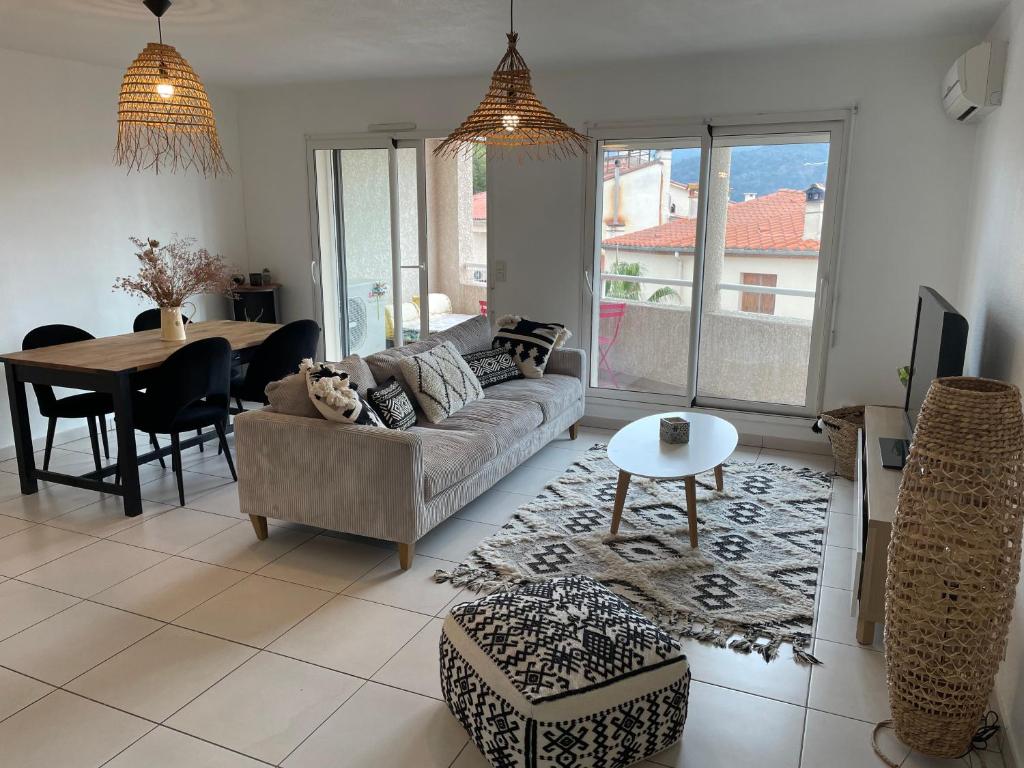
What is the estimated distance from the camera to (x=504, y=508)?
4.21 metres

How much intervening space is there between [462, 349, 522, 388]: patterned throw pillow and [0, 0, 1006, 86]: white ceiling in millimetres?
1892

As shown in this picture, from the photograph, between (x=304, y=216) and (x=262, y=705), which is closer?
(x=262, y=705)

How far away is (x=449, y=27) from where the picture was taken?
4184 mm

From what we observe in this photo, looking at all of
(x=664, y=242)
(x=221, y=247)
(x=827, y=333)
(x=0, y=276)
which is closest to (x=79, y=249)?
(x=0, y=276)

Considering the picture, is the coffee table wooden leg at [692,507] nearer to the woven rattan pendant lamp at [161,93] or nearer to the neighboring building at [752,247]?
the neighboring building at [752,247]

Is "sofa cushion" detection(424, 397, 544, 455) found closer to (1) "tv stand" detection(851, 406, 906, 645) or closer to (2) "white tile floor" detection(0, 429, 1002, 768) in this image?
(2) "white tile floor" detection(0, 429, 1002, 768)

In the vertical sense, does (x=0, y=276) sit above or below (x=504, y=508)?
above

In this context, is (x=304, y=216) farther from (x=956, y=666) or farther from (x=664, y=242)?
(x=956, y=666)

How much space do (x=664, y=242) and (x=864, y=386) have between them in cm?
163

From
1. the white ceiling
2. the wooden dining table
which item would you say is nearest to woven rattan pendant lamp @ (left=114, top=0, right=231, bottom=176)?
the white ceiling

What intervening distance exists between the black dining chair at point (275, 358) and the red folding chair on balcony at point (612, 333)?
6.98ft

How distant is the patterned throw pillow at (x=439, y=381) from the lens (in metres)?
4.31

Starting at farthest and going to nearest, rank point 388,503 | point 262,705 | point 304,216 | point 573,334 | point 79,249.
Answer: point 304,216 → point 573,334 → point 79,249 → point 388,503 → point 262,705

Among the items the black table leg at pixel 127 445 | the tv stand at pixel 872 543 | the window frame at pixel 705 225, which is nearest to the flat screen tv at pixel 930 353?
the tv stand at pixel 872 543
